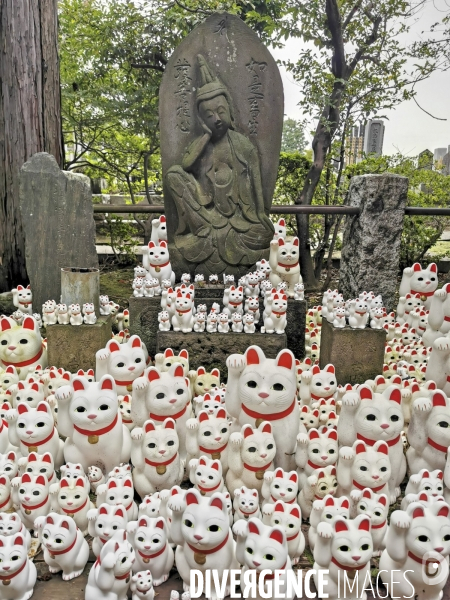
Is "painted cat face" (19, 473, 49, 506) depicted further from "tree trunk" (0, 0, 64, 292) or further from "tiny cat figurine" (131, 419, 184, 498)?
"tree trunk" (0, 0, 64, 292)

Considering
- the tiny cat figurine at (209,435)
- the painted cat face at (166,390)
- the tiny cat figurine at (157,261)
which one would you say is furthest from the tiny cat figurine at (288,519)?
the tiny cat figurine at (157,261)

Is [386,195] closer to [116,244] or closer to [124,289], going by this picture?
[124,289]

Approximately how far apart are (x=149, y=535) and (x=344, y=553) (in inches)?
33.1

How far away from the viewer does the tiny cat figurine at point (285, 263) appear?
14.9 ft

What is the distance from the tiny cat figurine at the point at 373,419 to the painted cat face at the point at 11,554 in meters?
1.72

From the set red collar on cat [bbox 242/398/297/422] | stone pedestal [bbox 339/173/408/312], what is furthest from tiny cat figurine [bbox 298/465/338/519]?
stone pedestal [bbox 339/173/408/312]

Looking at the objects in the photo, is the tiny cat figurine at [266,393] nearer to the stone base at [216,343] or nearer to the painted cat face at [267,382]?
the painted cat face at [267,382]

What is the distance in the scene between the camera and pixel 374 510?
2258 mm

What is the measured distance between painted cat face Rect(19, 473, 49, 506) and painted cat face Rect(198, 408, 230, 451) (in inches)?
33.4

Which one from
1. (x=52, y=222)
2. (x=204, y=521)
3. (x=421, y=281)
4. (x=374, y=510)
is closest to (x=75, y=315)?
(x=52, y=222)

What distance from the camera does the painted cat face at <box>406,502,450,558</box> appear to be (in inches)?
78.4

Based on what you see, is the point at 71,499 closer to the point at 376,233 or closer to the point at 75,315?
the point at 75,315

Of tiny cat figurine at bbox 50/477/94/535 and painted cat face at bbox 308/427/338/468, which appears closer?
tiny cat figurine at bbox 50/477/94/535

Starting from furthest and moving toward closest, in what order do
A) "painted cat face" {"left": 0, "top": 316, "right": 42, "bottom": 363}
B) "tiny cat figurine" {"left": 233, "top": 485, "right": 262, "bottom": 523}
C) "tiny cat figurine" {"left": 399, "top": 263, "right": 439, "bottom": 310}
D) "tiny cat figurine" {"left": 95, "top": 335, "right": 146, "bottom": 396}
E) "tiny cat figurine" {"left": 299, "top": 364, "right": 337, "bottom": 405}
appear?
1. "tiny cat figurine" {"left": 399, "top": 263, "right": 439, "bottom": 310}
2. "painted cat face" {"left": 0, "top": 316, "right": 42, "bottom": 363}
3. "tiny cat figurine" {"left": 299, "top": 364, "right": 337, "bottom": 405}
4. "tiny cat figurine" {"left": 95, "top": 335, "right": 146, "bottom": 396}
5. "tiny cat figurine" {"left": 233, "top": 485, "right": 262, "bottom": 523}
